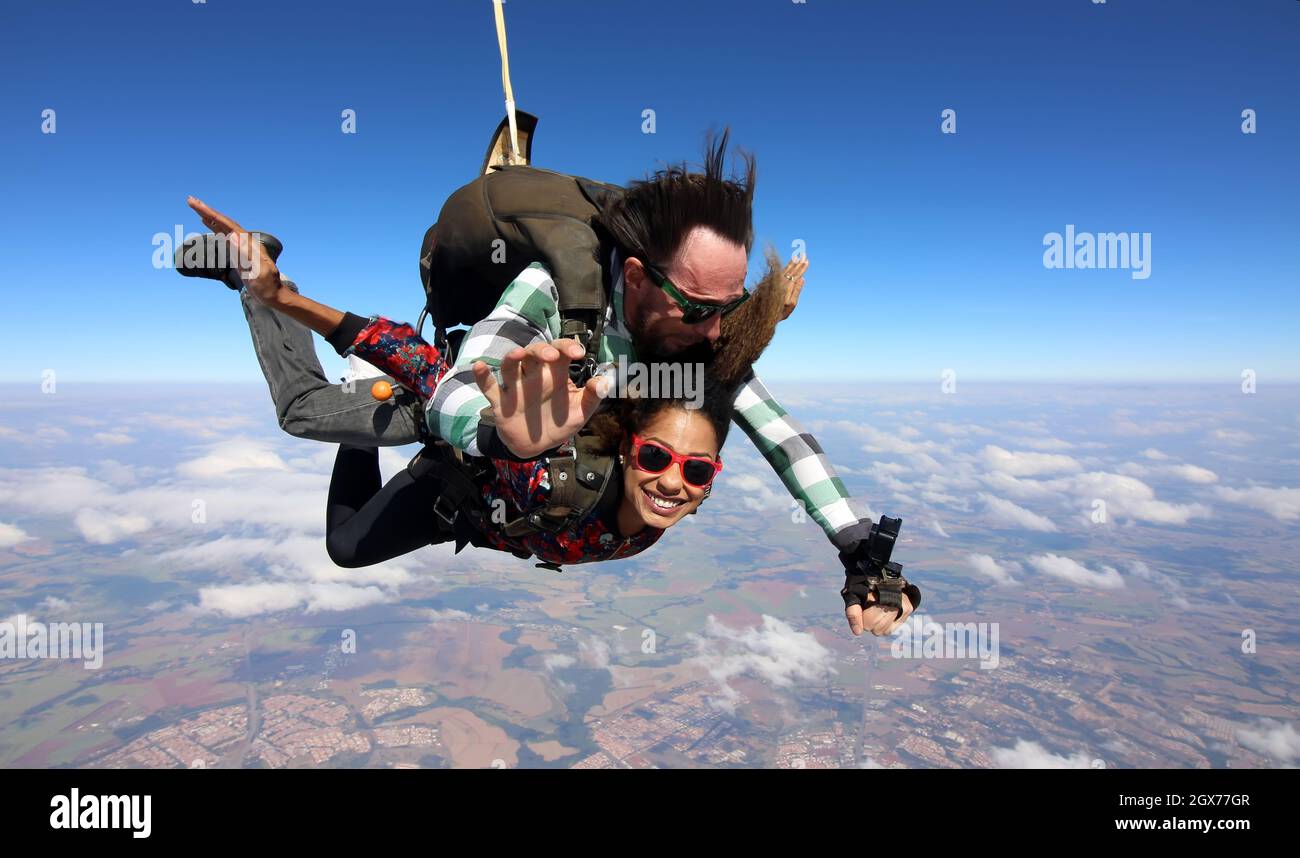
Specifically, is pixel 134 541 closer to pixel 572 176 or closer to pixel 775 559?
pixel 775 559

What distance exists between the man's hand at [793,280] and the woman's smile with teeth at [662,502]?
0.91 m

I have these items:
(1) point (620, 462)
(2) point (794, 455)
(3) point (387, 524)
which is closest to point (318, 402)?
(3) point (387, 524)

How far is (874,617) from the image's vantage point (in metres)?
2.20

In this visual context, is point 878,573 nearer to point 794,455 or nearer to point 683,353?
point 794,455

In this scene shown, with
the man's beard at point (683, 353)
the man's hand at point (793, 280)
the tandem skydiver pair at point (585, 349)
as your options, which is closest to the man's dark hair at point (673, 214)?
the tandem skydiver pair at point (585, 349)

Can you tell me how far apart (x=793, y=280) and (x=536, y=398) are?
1679 mm

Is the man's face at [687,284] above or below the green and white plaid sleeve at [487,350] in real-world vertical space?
above

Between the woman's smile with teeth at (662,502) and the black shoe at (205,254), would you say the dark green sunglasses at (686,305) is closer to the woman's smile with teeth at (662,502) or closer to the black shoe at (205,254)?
the woman's smile with teeth at (662,502)

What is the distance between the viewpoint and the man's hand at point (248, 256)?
5.81ft

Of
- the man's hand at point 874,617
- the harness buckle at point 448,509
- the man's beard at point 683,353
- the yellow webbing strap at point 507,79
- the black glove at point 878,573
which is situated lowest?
the man's hand at point 874,617

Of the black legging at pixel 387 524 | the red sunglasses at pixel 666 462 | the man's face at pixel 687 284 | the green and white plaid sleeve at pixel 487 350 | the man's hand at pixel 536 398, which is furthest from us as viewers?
the black legging at pixel 387 524

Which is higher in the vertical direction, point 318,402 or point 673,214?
point 673,214

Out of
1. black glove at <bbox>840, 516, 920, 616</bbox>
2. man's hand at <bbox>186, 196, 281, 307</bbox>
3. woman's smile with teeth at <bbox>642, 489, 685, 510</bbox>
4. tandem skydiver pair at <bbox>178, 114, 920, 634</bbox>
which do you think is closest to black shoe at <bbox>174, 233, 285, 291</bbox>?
tandem skydiver pair at <bbox>178, 114, 920, 634</bbox>
